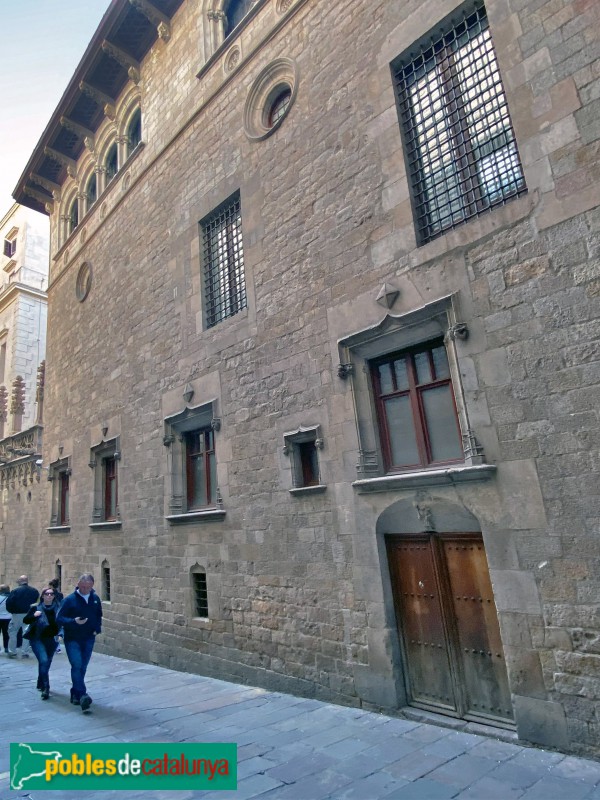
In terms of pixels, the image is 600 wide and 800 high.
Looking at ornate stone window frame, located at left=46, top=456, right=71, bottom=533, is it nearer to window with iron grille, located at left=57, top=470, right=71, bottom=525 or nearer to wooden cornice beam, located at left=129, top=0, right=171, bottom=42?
window with iron grille, located at left=57, top=470, right=71, bottom=525

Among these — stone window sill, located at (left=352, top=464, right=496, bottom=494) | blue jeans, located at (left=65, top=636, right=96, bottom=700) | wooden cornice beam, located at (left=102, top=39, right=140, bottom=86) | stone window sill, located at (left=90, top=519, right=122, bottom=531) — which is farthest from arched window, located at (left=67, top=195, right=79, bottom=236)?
stone window sill, located at (left=352, top=464, right=496, bottom=494)

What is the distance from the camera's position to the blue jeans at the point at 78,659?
5.82 metres

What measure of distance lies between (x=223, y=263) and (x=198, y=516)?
4164 mm

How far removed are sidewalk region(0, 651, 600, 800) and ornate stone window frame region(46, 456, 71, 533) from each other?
659cm

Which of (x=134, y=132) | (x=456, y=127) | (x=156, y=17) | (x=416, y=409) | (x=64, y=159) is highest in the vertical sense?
(x=64, y=159)

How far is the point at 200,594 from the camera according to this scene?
7.95m

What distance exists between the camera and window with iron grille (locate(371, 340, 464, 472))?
5184mm

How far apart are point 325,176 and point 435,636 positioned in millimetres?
5551

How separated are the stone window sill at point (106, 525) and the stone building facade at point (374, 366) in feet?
0.40

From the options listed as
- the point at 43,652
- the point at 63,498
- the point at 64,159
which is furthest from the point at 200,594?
the point at 64,159

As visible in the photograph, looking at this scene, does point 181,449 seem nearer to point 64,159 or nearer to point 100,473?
point 100,473

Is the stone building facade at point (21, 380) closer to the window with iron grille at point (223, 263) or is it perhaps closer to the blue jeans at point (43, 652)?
the blue jeans at point (43, 652)

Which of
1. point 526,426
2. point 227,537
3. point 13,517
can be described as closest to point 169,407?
point 227,537

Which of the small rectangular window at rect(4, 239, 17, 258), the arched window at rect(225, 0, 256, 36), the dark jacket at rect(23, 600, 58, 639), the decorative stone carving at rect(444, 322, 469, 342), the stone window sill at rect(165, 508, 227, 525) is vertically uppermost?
the small rectangular window at rect(4, 239, 17, 258)
